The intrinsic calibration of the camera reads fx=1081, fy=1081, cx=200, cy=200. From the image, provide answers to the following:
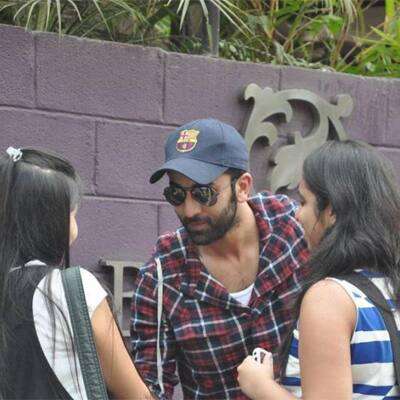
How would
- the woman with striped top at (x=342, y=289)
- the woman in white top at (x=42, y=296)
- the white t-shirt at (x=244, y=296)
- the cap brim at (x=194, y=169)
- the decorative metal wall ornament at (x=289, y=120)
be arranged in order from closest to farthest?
the woman with striped top at (x=342, y=289)
the woman in white top at (x=42, y=296)
the cap brim at (x=194, y=169)
the white t-shirt at (x=244, y=296)
the decorative metal wall ornament at (x=289, y=120)

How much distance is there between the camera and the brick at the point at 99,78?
4383mm

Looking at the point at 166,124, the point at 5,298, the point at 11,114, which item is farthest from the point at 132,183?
the point at 5,298

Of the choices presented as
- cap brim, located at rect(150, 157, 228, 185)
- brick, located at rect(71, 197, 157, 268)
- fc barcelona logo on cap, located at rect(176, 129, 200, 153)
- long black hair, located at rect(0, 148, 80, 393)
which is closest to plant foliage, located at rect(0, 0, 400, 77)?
brick, located at rect(71, 197, 157, 268)

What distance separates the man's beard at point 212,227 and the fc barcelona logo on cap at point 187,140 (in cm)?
22

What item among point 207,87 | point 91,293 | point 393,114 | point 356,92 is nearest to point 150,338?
point 91,293

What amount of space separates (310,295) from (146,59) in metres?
2.23

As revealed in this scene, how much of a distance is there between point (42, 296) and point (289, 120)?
8.17 feet

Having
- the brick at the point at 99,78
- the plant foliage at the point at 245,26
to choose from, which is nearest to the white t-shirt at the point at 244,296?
the brick at the point at 99,78

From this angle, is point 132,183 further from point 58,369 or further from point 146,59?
point 58,369

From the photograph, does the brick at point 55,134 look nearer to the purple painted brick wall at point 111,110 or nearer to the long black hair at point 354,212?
the purple painted brick wall at point 111,110

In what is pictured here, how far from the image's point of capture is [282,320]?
3533 mm

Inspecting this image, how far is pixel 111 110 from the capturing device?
453cm

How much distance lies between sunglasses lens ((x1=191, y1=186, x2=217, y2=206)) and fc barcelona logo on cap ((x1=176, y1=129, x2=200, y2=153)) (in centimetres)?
14

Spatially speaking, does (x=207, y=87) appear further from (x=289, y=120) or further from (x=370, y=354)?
(x=370, y=354)
